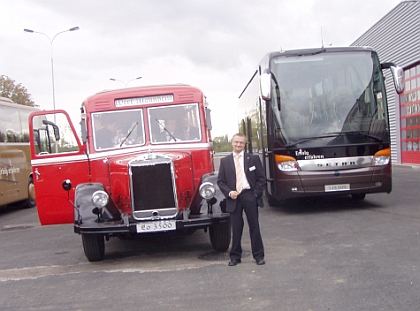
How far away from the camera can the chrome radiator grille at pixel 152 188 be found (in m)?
7.71

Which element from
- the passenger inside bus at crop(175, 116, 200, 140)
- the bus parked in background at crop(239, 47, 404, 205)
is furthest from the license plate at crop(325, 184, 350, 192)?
the passenger inside bus at crop(175, 116, 200, 140)

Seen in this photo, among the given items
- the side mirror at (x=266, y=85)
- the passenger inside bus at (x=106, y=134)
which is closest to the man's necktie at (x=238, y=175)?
the passenger inside bus at (x=106, y=134)

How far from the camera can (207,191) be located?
7.61 metres

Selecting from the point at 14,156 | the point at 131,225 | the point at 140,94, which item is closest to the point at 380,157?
the point at 140,94

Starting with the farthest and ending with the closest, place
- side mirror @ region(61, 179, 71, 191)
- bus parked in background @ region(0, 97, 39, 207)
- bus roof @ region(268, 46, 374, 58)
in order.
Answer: bus parked in background @ region(0, 97, 39, 207)
bus roof @ region(268, 46, 374, 58)
side mirror @ region(61, 179, 71, 191)

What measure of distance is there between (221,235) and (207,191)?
76 cm

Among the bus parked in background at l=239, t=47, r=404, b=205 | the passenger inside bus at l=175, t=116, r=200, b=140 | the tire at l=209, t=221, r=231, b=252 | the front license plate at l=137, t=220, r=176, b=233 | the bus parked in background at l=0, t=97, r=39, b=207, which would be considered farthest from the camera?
the bus parked in background at l=0, t=97, r=39, b=207

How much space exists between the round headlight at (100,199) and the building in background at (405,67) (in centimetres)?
2224

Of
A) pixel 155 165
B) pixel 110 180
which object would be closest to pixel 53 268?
pixel 110 180

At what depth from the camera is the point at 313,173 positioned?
11422mm

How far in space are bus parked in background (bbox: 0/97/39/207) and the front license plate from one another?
9823 millimetres

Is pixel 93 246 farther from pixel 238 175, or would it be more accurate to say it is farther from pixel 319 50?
pixel 319 50

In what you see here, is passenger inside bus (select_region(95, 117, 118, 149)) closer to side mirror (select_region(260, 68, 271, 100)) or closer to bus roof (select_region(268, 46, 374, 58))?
side mirror (select_region(260, 68, 271, 100))

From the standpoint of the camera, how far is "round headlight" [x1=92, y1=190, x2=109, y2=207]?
24.7ft
